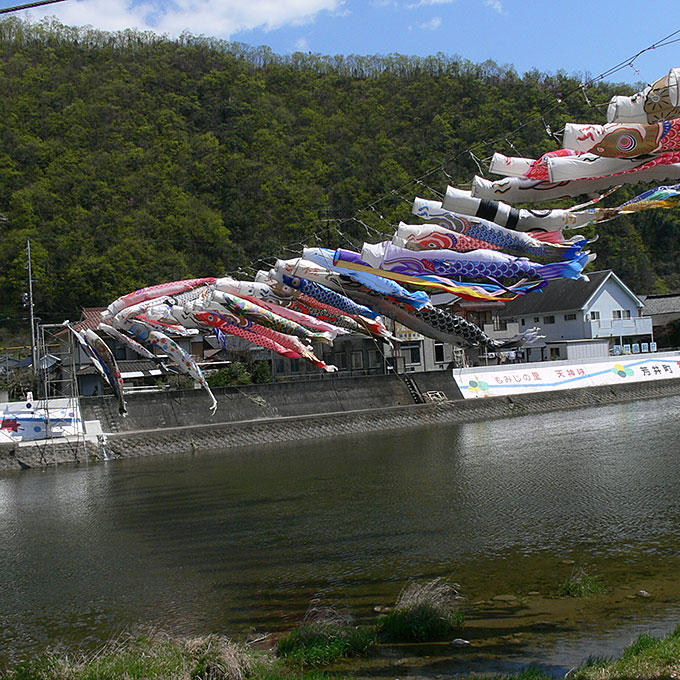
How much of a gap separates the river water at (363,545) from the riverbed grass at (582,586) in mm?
143

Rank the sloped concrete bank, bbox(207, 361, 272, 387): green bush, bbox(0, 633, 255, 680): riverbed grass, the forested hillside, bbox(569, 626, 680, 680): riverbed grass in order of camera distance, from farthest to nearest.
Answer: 1. the forested hillside
2. bbox(207, 361, 272, 387): green bush
3. the sloped concrete bank
4. bbox(0, 633, 255, 680): riverbed grass
5. bbox(569, 626, 680, 680): riverbed grass

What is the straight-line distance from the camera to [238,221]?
5844 cm

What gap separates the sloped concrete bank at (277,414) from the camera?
90.5 ft

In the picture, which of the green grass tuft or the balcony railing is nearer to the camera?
the green grass tuft

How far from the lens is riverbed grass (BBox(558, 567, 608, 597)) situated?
953cm

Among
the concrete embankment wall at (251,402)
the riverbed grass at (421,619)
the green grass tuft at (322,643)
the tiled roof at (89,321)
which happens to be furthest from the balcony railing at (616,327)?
the green grass tuft at (322,643)

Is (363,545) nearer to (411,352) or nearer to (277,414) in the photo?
(277,414)

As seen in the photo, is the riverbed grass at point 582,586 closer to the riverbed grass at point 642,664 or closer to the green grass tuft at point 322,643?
the riverbed grass at point 642,664

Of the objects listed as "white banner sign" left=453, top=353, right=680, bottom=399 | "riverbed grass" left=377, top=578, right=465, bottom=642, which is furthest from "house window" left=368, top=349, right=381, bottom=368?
"riverbed grass" left=377, top=578, right=465, bottom=642

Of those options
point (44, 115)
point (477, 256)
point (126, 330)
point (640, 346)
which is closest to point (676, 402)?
point (640, 346)

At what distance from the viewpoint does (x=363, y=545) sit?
42.3 ft

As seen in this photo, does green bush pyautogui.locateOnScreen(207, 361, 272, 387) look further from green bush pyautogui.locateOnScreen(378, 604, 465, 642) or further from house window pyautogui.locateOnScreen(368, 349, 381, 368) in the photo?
green bush pyautogui.locateOnScreen(378, 604, 465, 642)

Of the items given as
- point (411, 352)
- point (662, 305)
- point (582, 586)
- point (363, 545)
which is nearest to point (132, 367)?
point (411, 352)

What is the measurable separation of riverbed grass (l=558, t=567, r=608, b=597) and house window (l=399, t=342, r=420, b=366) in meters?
32.1
